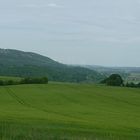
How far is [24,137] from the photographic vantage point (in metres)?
16.3

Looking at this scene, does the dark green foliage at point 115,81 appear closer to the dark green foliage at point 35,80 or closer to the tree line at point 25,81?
the dark green foliage at point 35,80

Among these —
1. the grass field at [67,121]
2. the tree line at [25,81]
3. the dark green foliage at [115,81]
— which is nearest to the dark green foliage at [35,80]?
the tree line at [25,81]

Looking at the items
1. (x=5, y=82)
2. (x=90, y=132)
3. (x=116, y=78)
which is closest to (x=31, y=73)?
(x=116, y=78)

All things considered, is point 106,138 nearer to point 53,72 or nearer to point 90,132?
point 90,132

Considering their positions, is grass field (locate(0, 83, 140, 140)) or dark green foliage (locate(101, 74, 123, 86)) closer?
grass field (locate(0, 83, 140, 140))

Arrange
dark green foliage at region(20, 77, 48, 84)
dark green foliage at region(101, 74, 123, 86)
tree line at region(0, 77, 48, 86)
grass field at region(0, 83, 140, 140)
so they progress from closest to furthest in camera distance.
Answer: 1. grass field at region(0, 83, 140, 140)
2. tree line at region(0, 77, 48, 86)
3. dark green foliage at region(20, 77, 48, 84)
4. dark green foliage at region(101, 74, 123, 86)

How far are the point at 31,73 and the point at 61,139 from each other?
167524 mm

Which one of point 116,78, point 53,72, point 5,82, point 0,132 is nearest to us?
→ point 0,132

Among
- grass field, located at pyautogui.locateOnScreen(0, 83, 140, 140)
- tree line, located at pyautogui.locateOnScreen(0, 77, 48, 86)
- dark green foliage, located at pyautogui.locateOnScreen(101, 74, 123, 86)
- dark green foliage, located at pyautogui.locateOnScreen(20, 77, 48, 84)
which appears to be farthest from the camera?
dark green foliage, located at pyautogui.locateOnScreen(101, 74, 123, 86)

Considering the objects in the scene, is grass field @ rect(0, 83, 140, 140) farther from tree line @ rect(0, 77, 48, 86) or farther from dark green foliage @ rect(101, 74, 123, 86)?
dark green foliage @ rect(101, 74, 123, 86)

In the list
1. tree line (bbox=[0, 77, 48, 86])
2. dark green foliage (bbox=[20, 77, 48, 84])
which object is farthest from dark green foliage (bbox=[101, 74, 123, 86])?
tree line (bbox=[0, 77, 48, 86])

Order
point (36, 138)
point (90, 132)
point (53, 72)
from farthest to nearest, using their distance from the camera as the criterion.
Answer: point (53, 72) < point (90, 132) < point (36, 138)

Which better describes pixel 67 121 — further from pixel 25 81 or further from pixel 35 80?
pixel 35 80

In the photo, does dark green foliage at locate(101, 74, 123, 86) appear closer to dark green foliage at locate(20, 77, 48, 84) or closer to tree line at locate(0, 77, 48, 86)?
dark green foliage at locate(20, 77, 48, 84)
